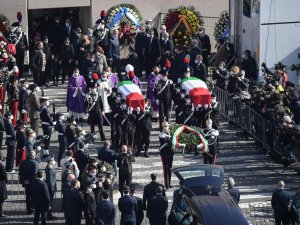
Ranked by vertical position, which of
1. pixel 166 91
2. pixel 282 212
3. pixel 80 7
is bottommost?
pixel 282 212

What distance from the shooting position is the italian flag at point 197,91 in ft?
102

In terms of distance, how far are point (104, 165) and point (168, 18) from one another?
1376cm

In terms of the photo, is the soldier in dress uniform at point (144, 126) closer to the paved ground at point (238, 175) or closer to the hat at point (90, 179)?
the paved ground at point (238, 175)

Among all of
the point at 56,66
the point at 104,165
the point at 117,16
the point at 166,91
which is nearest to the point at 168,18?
the point at 117,16

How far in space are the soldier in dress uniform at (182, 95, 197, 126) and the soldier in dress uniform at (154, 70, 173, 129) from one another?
1.11 meters

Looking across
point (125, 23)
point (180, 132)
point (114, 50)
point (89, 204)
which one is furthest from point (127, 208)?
point (125, 23)

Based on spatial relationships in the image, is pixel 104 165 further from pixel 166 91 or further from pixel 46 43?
pixel 46 43

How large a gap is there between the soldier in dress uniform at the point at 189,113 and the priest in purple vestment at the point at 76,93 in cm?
340

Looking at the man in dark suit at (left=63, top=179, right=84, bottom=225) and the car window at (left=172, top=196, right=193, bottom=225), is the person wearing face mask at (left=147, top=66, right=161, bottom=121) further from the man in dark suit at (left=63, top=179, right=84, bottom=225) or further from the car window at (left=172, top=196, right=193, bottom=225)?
the car window at (left=172, top=196, right=193, bottom=225)

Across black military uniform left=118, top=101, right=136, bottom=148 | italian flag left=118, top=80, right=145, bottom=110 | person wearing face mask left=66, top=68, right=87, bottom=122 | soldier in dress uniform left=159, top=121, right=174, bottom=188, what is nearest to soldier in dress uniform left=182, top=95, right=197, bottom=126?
italian flag left=118, top=80, right=145, bottom=110

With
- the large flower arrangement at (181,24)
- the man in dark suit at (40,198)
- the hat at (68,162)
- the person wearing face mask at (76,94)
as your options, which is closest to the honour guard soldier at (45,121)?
the person wearing face mask at (76,94)

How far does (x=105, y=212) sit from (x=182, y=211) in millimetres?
1792

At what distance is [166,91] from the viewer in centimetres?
3247

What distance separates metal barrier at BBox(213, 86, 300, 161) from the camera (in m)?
29.3
